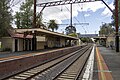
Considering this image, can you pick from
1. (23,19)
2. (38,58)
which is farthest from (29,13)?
(38,58)

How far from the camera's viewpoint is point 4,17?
4766cm

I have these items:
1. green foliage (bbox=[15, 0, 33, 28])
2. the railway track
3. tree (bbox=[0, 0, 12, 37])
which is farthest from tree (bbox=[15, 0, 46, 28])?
the railway track

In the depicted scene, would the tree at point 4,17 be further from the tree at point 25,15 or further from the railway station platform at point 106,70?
the tree at point 25,15

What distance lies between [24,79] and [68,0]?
33557mm

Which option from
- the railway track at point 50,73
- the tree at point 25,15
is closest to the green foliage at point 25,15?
the tree at point 25,15

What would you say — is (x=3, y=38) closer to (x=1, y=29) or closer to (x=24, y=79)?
(x=1, y=29)

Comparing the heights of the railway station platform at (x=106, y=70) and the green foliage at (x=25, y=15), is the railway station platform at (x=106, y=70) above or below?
below

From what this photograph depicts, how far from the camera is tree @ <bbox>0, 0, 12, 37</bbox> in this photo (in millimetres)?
45812

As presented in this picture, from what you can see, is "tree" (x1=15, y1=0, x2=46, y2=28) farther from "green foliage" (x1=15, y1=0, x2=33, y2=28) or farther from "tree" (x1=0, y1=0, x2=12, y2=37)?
"tree" (x1=0, y1=0, x2=12, y2=37)

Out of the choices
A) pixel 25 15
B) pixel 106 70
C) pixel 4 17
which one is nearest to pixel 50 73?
pixel 106 70

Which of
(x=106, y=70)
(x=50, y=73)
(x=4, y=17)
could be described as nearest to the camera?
(x=50, y=73)

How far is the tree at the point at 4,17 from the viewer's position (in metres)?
45.8

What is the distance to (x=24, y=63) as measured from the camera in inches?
774

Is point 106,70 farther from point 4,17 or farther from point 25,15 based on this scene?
point 25,15
